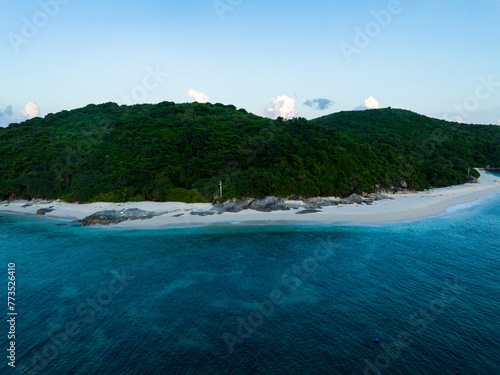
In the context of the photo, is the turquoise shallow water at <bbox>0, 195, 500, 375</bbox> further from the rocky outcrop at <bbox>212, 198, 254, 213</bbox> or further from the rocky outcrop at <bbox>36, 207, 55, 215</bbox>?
the rocky outcrop at <bbox>36, 207, 55, 215</bbox>

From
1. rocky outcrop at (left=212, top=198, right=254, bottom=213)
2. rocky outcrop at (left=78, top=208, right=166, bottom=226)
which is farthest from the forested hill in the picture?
rocky outcrop at (left=78, top=208, right=166, bottom=226)

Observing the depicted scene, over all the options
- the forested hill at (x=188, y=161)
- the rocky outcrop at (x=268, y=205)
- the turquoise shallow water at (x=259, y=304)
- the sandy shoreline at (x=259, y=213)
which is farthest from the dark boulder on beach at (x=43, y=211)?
the rocky outcrop at (x=268, y=205)

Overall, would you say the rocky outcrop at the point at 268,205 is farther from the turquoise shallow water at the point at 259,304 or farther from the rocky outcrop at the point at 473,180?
the rocky outcrop at the point at 473,180

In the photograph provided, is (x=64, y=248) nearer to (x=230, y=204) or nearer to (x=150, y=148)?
(x=230, y=204)

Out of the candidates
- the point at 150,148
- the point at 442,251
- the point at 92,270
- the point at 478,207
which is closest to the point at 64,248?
the point at 92,270

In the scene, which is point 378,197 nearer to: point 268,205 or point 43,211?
point 268,205

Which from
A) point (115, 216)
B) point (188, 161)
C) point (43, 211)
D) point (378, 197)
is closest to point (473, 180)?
point (378, 197)
